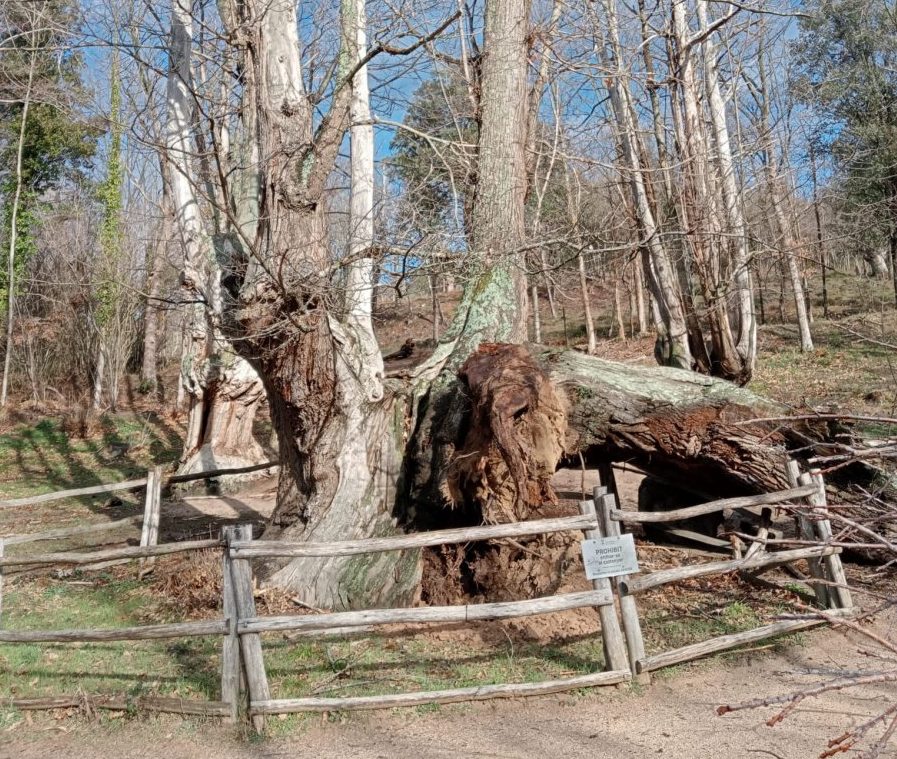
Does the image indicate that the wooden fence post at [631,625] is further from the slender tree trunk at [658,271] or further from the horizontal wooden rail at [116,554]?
the slender tree trunk at [658,271]

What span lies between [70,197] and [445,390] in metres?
22.7

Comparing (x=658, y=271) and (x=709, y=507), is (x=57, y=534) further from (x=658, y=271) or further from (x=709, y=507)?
(x=658, y=271)

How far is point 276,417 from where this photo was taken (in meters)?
7.72

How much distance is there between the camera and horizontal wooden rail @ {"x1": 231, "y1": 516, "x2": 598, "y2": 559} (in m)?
5.32

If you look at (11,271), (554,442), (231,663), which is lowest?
(231,663)

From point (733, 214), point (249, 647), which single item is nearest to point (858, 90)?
point (733, 214)

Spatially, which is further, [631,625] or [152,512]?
[152,512]

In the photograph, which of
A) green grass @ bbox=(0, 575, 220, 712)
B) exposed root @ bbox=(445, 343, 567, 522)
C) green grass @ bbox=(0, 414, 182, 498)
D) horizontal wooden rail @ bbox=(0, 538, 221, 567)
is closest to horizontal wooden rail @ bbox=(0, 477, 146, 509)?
green grass @ bbox=(0, 575, 220, 712)

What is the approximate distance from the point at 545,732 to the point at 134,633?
279 cm

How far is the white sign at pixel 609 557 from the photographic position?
547cm

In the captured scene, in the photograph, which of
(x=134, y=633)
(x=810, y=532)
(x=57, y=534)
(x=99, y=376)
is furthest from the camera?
(x=99, y=376)

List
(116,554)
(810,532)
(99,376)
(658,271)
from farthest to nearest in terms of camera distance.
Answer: (99,376) < (658,271) < (810,532) < (116,554)

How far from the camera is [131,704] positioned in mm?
5355

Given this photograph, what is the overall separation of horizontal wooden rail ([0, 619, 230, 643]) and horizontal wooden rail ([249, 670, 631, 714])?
0.55 meters
